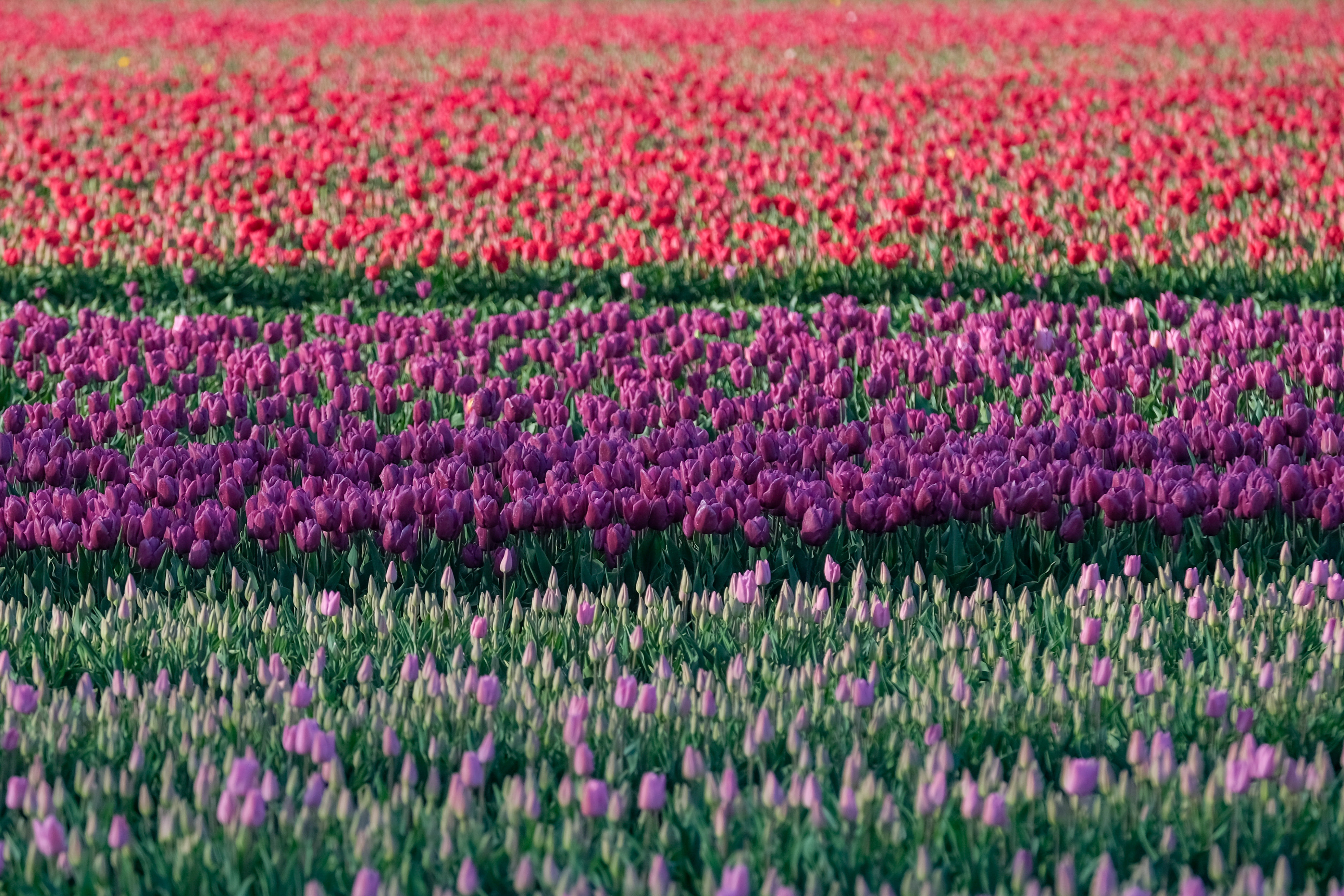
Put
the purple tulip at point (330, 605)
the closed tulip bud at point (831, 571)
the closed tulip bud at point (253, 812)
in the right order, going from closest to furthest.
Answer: the closed tulip bud at point (253, 812) → the purple tulip at point (330, 605) → the closed tulip bud at point (831, 571)

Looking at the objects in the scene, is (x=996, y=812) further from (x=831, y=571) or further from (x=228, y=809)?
(x=831, y=571)

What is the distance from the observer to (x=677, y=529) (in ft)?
14.5

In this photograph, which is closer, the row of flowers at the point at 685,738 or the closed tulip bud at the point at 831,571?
the row of flowers at the point at 685,738

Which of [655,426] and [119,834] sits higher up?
[119,834]

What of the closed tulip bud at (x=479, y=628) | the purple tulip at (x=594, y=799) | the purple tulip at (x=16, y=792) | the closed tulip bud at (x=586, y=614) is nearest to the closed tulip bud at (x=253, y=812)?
the purple tulip at (x=16, y=792)

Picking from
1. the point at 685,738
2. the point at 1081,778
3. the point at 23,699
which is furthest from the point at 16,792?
the point at 1081,778

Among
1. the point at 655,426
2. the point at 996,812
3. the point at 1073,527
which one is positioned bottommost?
the point at 655,426

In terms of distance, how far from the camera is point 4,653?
3375mm

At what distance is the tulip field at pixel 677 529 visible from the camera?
8.69 ft

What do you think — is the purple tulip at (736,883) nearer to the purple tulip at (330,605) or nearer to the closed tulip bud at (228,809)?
the closed tulip bud at (228,809)

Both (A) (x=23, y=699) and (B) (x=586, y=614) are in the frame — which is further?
(B) (x=586, y=614)

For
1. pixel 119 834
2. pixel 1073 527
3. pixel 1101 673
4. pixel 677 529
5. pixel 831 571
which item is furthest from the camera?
pixel 677 529

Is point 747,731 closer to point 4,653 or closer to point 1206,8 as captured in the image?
point 4,653

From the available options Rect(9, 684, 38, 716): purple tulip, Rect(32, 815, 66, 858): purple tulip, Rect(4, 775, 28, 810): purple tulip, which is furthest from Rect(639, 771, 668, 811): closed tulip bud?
Rect(9, 684, 38, 716): purple tulip
